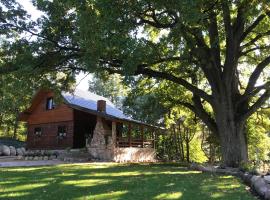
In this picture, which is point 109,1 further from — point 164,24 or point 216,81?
point 216,81

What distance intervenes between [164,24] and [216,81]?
5.16 meters

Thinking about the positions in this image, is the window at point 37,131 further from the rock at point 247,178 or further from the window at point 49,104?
the rock at point 247,178

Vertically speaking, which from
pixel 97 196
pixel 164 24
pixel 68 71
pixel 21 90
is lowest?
pixel 97 196

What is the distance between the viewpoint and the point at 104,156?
2869cm

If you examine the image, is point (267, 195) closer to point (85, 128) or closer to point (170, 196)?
point (170, 196)

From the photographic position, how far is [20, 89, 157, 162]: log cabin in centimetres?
2919

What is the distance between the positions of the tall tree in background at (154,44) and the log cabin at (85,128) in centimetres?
819

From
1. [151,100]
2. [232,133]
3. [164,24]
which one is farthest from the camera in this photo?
[151,100]

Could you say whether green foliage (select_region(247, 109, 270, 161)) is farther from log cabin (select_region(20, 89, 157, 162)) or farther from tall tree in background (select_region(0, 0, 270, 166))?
log cabin (select_region(20, 89, 157, 162))

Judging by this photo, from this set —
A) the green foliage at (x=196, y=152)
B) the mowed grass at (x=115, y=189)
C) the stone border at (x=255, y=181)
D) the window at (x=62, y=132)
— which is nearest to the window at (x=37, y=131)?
the window at (x=62, y=132)

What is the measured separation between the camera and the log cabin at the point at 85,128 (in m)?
29.2

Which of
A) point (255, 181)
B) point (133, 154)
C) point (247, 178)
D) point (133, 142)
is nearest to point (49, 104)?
point (133, 142)

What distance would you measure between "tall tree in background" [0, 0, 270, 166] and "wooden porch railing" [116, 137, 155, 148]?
922 cm

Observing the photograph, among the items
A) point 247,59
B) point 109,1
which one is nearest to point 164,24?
point 109,1
